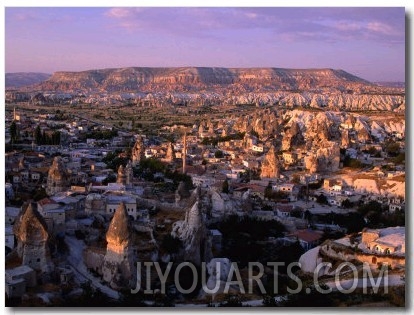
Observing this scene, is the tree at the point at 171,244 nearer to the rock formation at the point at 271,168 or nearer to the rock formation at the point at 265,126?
the rock formation at the point at 271,168

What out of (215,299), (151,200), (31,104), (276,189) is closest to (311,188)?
(276,189)

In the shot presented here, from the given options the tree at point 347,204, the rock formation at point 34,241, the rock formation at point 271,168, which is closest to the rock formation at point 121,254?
the rock formation at point 34,241

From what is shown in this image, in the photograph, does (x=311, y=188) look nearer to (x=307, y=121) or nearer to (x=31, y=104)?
(x=307, y=121)

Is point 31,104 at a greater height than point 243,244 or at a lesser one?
greater

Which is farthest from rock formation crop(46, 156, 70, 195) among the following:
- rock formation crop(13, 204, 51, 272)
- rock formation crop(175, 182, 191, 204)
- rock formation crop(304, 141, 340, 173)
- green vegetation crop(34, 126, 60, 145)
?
green vegetation crop(34, 126, 60, 145)

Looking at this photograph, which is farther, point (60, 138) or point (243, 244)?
point (60, 138)

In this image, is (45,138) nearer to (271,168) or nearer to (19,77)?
(19,77)
